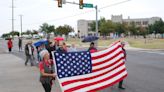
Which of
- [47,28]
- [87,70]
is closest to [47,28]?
[47,28]

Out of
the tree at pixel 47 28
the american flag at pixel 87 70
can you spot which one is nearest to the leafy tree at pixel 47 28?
the tree at pixel 47 28

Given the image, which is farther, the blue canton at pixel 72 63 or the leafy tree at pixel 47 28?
the leafy tree at pixel 47 28

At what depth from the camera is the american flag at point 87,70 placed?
6859 mm

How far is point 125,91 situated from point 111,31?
97802 mm

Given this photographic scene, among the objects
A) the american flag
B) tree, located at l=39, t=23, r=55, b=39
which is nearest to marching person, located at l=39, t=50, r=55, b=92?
the american flag

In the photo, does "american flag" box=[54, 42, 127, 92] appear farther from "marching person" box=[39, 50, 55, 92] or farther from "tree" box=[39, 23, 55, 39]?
"tree" box=[39, 23, 55, 39]

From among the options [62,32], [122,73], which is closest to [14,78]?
[122,73]

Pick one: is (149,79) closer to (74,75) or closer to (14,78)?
(14,78)

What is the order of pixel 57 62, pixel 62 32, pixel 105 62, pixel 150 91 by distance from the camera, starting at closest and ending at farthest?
1. pixel 57 62
2. pixel 105 62
3. pixel 150 91
4. pixel 62 32

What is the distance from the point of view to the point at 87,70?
23.9 feet

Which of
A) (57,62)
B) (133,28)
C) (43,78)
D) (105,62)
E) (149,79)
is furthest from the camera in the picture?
(133,28)

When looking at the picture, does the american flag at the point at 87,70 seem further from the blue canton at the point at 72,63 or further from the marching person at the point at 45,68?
the marching person at the point at 45,68

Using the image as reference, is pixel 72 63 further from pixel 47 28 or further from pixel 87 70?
pixel 47 28

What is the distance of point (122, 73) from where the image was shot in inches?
327
